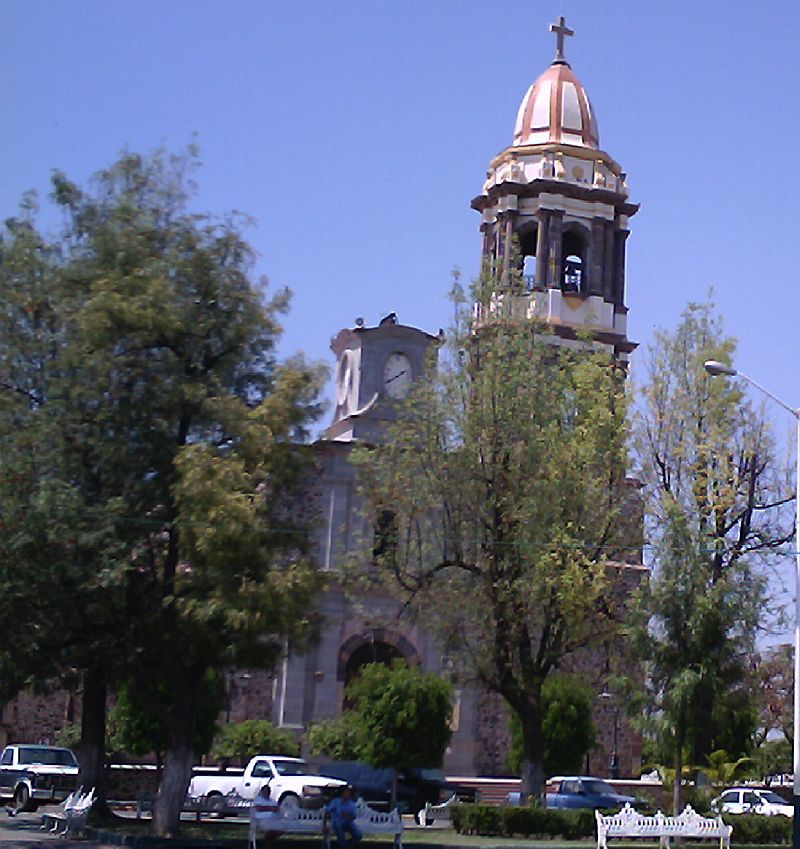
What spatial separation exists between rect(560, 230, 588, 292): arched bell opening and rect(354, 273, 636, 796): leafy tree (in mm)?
19585

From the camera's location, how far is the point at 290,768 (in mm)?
35438

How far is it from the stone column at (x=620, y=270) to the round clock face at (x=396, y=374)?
9.43 meters

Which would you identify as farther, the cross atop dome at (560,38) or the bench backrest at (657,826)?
the cross atop dome at (560,38)

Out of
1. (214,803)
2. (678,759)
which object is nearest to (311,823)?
(678,759)

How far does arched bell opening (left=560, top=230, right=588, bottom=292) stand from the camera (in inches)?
2026

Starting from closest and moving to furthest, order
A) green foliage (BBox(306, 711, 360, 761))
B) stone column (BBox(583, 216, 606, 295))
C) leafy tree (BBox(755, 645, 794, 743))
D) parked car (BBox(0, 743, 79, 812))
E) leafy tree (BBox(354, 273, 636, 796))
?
1. leafy tree (BBox(354, 273, 636, 796))
2. parked car (BBox(0, 743, 79, 812))
3. green foliage (BBox(306, 711, 360, 761))
4. stone column (BBox(583, 216, 606, 295))
5. leafy tree (BBox(755, 645, 794, 743))

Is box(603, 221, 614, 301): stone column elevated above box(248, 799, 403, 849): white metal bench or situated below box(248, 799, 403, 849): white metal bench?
above

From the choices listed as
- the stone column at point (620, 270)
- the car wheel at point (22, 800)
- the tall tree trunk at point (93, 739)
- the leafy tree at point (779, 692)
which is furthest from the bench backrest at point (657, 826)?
the leafy tree at point (779, 692)

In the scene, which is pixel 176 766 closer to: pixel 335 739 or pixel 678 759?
pixel 678 759

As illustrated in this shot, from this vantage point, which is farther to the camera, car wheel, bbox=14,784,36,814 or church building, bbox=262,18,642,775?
church building, bbox=262,18,642,775

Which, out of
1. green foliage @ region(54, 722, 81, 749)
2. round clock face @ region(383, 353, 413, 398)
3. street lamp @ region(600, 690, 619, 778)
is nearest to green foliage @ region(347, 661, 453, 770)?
green foliage @ region(54, 722, 81, 749)

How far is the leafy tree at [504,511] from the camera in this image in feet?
97.0

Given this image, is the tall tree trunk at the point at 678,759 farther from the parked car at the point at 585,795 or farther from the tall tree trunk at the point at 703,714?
the parked car at the point at 585,795

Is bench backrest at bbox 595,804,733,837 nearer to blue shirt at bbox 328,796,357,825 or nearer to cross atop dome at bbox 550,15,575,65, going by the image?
blue shirt at bbox 328,796,357,825
